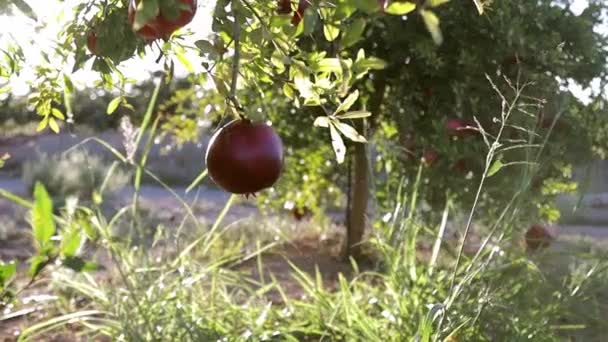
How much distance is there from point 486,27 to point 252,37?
1987 mm

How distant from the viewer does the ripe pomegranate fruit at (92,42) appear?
103 centimetres

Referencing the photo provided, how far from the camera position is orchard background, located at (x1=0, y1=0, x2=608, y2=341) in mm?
983

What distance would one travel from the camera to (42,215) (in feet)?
3.22

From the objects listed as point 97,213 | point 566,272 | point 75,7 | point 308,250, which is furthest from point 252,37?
point 308,250

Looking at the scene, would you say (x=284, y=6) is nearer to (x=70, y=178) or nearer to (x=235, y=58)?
(x=235, y=58)

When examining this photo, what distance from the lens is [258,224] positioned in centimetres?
495

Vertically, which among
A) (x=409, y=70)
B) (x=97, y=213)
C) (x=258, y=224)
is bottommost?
(x=258, y=224)

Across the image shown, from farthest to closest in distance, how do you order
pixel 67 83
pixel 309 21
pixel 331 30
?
1. pixel 67 83
2. pixel 331 30
3. pixel 309 21

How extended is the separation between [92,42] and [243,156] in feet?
A: 1.05

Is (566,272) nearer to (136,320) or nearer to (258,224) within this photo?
(136,320)

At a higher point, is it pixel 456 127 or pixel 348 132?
pixel 348 132

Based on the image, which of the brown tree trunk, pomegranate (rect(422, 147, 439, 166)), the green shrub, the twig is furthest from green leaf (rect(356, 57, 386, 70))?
the green shrub

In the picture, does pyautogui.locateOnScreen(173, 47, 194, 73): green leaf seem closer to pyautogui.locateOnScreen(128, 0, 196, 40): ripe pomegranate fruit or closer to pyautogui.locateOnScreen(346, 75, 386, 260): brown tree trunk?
pyautogui.locateOnScreen(128, 0, 196, 40): ripe pomegranate fruit

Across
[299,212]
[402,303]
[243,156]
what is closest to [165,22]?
[243,156]
